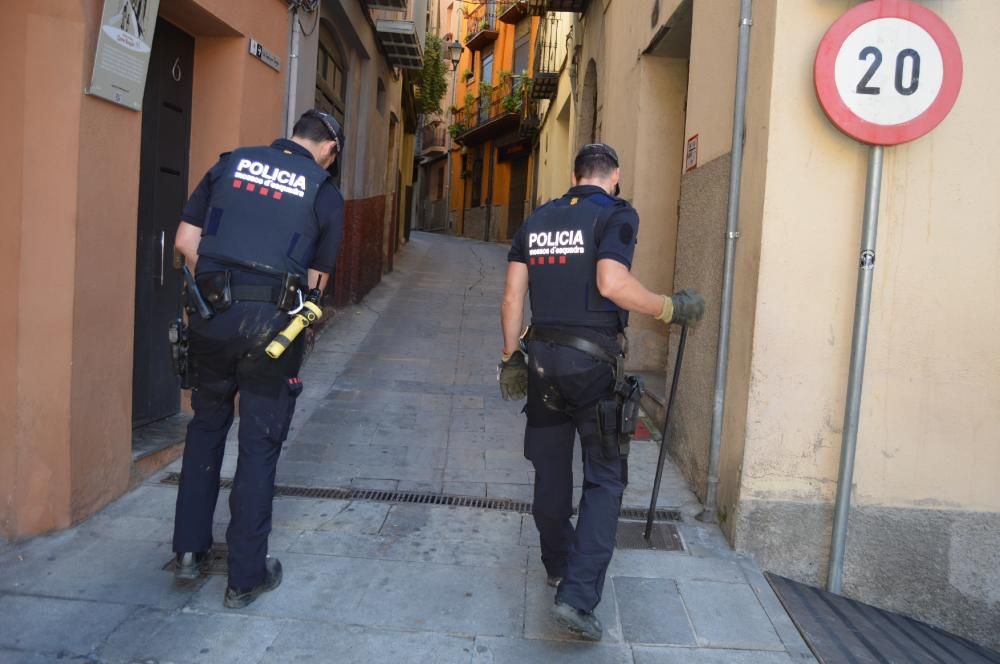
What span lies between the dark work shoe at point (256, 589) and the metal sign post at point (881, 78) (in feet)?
9.24

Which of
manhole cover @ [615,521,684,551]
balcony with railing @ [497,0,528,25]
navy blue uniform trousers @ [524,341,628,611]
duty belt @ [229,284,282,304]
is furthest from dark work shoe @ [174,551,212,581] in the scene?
balcony with railing @ [497,0,528,25]

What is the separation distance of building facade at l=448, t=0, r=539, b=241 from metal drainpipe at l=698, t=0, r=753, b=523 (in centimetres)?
1830

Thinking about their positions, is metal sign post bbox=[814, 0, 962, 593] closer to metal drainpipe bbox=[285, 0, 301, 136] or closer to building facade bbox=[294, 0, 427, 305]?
metal drainpipe bbox=[285, 0, 301, 136]

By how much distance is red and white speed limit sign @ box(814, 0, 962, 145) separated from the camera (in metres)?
3.93

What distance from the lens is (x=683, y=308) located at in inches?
138

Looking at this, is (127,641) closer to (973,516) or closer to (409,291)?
(973,516)

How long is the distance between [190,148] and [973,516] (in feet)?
16.6

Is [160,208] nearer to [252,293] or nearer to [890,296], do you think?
[252,293]

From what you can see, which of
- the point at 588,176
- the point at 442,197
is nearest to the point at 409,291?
the point at 588,176

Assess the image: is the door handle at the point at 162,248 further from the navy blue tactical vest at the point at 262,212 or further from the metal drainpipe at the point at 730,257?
the metal drainpipe at the point at 730,257

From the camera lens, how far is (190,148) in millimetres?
5852

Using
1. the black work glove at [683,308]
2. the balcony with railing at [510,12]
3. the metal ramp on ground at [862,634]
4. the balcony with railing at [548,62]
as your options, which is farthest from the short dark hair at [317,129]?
the balcony with railing at [510,12]

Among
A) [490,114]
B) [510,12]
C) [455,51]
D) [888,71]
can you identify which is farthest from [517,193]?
[888,71]

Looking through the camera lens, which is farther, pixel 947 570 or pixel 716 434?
pixel 716 434
